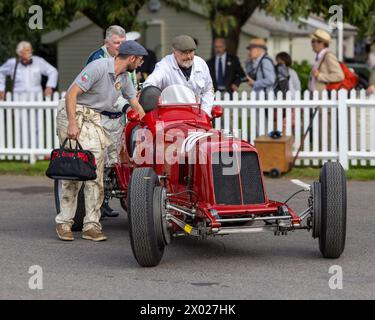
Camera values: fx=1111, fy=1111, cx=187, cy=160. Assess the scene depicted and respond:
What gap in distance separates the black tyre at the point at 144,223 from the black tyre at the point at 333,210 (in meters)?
1.31

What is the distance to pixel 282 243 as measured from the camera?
397 inches

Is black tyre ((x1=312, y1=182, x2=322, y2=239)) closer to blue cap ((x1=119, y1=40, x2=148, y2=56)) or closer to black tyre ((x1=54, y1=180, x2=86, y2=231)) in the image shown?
blue cap ((x1=119, y1=40, x2=148, y2=56))

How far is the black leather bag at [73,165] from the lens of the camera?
9695 mm

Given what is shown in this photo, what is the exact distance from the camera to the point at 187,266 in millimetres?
8906

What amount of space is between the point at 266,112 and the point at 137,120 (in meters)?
6.24

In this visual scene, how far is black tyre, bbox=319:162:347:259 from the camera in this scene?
28.9 ft

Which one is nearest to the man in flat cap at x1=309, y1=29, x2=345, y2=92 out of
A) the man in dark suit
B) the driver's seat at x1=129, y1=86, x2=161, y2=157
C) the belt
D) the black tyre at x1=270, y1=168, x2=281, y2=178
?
the man in dark suit

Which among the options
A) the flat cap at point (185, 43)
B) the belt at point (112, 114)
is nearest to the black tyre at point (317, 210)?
the flat cap at point (185, 43)

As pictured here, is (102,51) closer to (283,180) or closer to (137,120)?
(137,120)

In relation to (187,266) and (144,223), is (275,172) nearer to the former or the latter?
(187,266)

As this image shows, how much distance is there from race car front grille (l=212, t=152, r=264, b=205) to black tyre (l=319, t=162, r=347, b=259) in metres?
0.53
